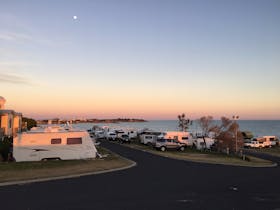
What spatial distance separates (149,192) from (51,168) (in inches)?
336

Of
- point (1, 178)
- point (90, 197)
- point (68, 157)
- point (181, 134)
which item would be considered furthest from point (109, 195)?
point (181, 134)

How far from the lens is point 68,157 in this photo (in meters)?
27.3

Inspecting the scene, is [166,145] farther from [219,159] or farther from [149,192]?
[149,192]

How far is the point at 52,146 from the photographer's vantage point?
27.1m

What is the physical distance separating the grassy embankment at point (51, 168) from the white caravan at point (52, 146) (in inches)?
109

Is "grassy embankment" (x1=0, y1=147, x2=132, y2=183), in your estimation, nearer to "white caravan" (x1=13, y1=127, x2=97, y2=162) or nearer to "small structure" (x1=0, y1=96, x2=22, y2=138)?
"white caravan" (x1=13, y1=127, x2=97, y2=162)

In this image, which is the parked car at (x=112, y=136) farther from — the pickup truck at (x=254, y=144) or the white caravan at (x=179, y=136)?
the pickup truck at (x=254, y=144)

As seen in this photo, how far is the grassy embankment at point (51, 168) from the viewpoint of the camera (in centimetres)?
1889

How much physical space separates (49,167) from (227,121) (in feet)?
167

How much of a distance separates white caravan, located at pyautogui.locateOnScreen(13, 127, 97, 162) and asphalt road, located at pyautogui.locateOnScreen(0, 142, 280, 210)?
7.24 m

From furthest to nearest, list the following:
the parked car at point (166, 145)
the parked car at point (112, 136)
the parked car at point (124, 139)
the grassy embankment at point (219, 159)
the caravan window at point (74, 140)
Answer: the parked car at point (112, 136) < the parked car at point (124, 139) < the parked car at point (166, 145) < the grassy embankment at point (219, 159) < the caravan window at point (74, 140)

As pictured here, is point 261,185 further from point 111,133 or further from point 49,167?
point 111,133

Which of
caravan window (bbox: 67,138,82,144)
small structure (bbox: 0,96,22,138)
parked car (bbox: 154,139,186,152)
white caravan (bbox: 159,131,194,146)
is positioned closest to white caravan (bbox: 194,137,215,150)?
white caravan (bbox: 159,131,194,146)

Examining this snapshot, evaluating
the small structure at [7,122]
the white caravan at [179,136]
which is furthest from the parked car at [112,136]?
the small structure at [7,122]
